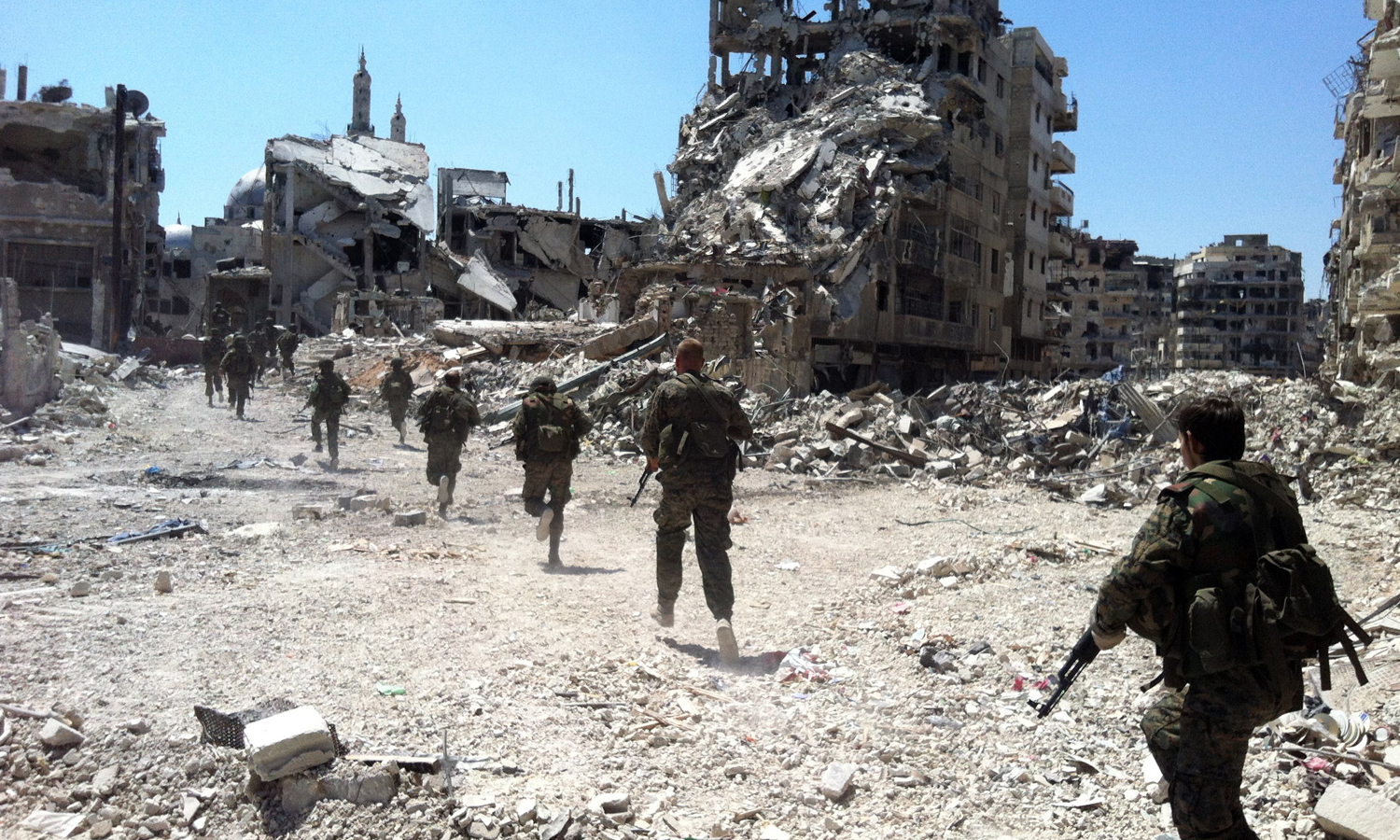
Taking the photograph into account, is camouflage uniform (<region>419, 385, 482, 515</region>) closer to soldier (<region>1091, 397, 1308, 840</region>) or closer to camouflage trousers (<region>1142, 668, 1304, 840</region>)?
soldier (<region>1091, 397, 1308, 840</region>)

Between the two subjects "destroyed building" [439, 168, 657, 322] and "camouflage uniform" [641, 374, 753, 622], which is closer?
"camouflage uniform" [641, 374, 753, 622]

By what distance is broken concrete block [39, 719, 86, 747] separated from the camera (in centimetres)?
386

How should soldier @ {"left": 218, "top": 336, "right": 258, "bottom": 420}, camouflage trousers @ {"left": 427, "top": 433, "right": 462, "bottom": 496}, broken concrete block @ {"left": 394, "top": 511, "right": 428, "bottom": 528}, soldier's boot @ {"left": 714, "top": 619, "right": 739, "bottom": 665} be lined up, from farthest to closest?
soldier @ {"left": 218, "top": 336, "right": 258, "bottom": 420} → camouflage trousers @ {"left": 427, "top": 433, "right": 462, "bottom": 496} → broken concrete block @ {"left": 394, "top": 511, "right": 428, "bottom": 528} → soldier's boot @ {"left": 714, "top": 619, "right": 739, "bottom": 665}

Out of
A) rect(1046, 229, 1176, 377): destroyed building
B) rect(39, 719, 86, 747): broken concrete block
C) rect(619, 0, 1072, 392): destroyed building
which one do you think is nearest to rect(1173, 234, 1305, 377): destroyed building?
rect(1046, 229, 1176, 377): destroyed building

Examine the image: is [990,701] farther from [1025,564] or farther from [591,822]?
[1025,564]

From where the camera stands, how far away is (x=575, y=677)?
16.5 ft

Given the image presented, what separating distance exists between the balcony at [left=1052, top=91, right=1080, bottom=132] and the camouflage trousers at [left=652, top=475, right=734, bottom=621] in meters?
46.0

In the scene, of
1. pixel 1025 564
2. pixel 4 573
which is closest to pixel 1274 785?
pixel 1025 564

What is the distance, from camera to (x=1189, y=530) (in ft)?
9.30

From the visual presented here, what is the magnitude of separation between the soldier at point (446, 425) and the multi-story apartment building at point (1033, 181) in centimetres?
3658

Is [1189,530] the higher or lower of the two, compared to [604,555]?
higher

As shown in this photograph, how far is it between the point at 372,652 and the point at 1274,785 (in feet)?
13.3

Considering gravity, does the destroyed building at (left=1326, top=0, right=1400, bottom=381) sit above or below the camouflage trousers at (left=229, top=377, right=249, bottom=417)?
above

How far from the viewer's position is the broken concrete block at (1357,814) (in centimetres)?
326
